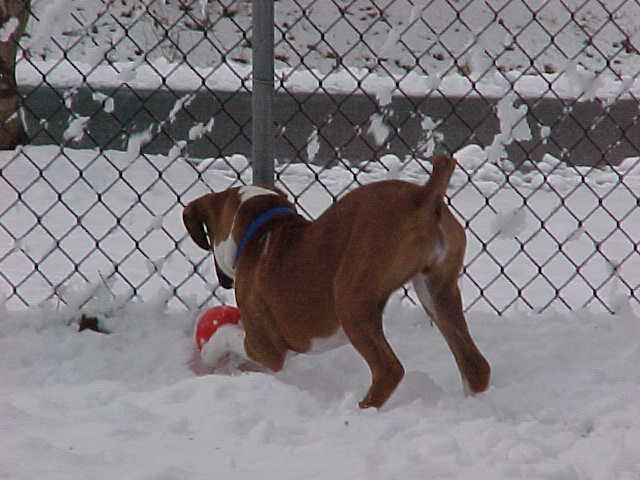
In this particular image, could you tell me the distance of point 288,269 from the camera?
320 cm

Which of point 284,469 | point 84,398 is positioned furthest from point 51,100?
point 284,469

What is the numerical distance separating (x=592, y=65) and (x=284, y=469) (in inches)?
528

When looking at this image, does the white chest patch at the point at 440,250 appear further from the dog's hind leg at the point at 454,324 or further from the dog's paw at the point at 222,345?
the dog's paw at the point at 222,345

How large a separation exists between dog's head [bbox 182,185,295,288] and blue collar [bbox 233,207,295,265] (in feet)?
0.05

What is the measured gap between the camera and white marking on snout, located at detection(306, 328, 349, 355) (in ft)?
10.3

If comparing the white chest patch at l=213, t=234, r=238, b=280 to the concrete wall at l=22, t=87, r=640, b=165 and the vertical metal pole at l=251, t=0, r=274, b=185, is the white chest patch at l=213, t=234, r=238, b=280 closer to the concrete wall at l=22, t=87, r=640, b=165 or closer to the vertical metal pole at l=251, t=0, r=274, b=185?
the vertical metal pole at l=251, t=0, r=274, b=185

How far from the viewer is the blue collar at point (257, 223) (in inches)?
131

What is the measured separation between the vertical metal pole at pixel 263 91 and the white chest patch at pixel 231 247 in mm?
147

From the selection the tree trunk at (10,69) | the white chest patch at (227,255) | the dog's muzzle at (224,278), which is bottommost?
the dog's muzzle at (224,278)

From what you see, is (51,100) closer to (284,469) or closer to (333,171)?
(333,171)

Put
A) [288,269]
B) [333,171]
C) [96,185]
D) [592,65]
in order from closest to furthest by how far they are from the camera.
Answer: [288,269] → [96,185] → [333,171] → [592,65]

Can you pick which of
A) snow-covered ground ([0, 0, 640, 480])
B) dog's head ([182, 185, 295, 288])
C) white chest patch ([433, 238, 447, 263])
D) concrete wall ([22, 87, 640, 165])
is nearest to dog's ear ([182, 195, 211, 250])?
dog's head ([182, 185, 295, 288])

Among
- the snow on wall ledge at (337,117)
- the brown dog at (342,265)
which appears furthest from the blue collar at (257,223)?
the snow on wall ledge at (337,117)

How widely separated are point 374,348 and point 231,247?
0.75 m
